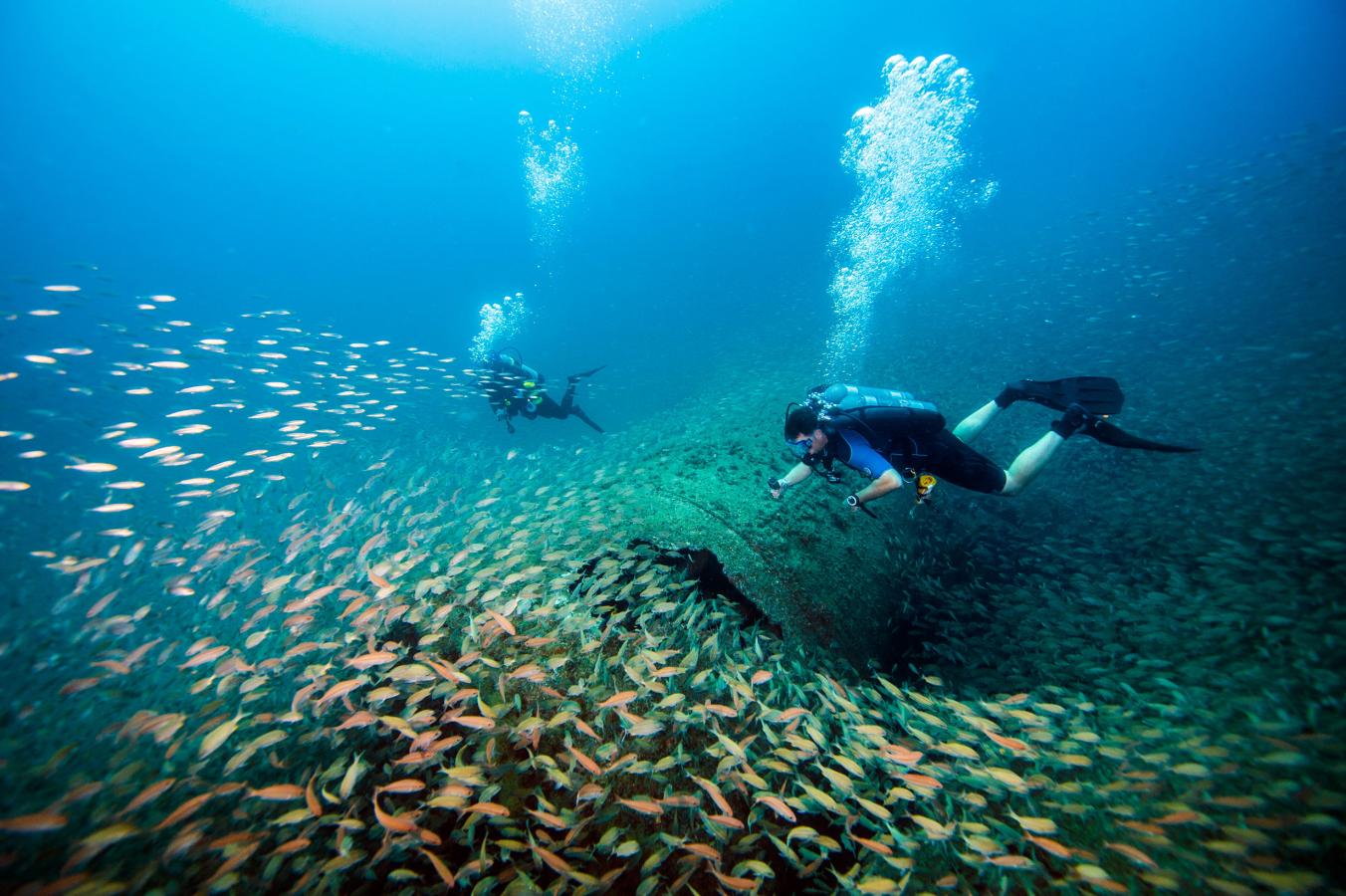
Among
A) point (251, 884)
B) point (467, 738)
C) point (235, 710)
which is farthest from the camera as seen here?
point (235, 710)

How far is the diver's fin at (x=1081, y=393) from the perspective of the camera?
6.02 m

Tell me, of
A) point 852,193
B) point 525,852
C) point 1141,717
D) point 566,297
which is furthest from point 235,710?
point 852,193

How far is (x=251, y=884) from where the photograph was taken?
2494 millimetres

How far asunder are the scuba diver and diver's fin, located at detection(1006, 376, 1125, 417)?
976 centimetres

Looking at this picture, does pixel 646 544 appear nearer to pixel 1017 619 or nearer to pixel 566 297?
pixel 1017 619

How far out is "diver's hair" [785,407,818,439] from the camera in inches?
191

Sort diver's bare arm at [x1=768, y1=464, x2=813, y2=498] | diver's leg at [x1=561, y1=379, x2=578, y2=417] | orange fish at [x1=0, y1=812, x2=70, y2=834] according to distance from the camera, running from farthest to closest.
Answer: diver's leg at [x1=561, y1=379, x2=578, y2=417] → diver's bare arm at [x1=768, y1=464, x2=813, y2=498] → orange fish at [x1=0, y1=812, x2=70, y2=834]

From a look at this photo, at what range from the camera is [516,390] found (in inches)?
549

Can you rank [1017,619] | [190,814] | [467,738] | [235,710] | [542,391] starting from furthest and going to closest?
[542,391]
[1017,619]
[235,710]
[467,738]
[190,814]

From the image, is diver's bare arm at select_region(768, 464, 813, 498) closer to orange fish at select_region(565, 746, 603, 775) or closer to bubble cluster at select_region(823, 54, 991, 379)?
orange fish at select_region(565, 746, 603, 775)

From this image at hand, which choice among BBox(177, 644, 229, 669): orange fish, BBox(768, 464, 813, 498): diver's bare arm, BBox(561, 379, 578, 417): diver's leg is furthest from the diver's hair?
BBox(561, 379, 578, 417): diver's leg

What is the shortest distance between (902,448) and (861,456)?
101 cm

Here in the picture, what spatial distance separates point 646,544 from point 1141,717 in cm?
434

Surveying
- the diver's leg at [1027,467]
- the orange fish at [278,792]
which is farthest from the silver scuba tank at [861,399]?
the orange fish at [278,792]
